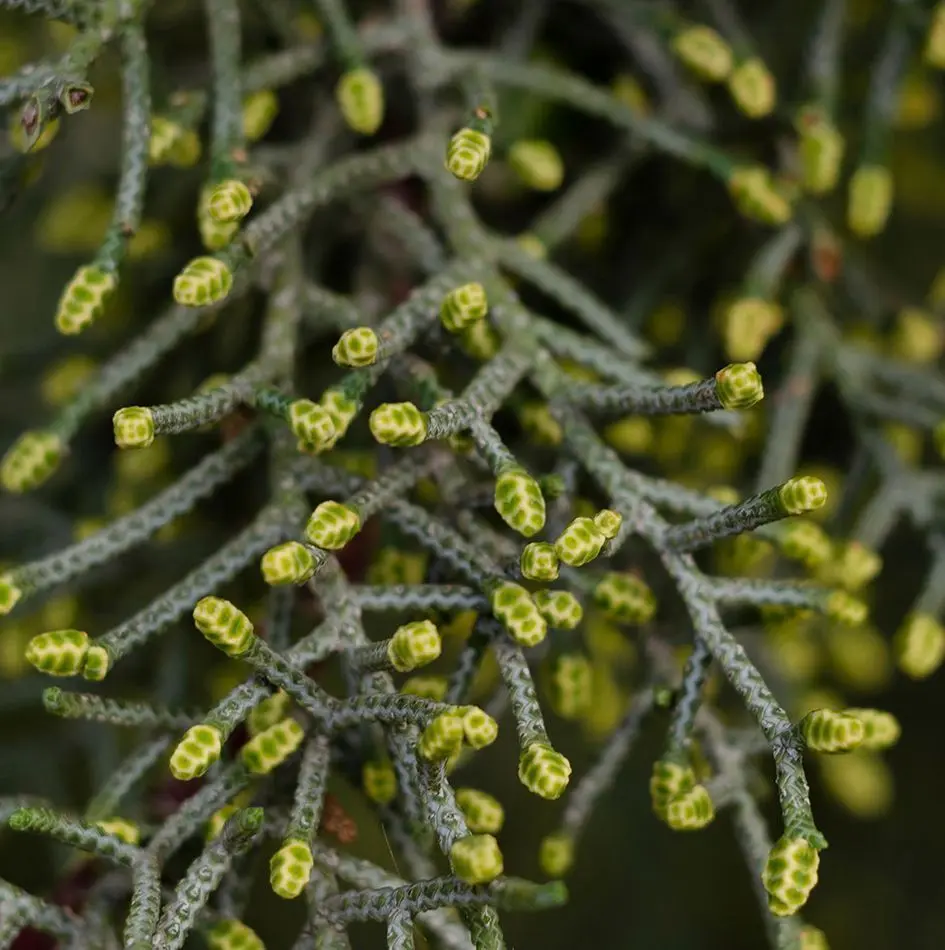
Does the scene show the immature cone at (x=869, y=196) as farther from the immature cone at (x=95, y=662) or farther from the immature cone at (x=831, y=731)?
the immature cone at (x=95, y=662)

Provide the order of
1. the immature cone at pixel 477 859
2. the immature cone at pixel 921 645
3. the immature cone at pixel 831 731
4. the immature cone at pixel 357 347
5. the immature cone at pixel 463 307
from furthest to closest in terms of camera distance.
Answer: the immature cone at pixel 921 645
the immature cone at pixel 463 307
the immature cone at pixel 357 347
the immature cone at pixel 831 731
the immature cone at pixel 477 859

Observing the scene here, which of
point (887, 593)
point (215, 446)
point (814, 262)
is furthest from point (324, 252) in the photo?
point (887, 593)

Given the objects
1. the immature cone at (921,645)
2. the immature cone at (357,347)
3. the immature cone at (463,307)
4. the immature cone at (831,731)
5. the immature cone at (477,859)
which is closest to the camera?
the immature cone at (477,859)

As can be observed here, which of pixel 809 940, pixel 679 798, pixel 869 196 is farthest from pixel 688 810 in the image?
pixel 869 196

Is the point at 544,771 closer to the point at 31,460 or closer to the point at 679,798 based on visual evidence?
the point at 679,798

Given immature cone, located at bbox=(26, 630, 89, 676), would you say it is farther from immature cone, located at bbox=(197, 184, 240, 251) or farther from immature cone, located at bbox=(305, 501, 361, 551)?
immature cone, located at bbox=(197, 184, 240, 251)

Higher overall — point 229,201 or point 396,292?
point 229,201

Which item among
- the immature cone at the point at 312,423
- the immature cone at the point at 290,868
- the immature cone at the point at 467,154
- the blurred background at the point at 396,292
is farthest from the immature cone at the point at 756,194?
the immature cone at the point at 290,868

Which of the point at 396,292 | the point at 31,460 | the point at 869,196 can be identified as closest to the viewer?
the point at 31,460
